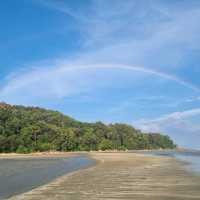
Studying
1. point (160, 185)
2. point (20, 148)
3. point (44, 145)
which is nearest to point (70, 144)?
point (44, 145)

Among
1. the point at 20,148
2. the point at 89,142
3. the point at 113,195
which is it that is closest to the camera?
the point at 113,195

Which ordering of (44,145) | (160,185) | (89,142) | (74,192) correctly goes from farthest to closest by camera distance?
(89,142) < (44,145) < (160,185) < (74,192)

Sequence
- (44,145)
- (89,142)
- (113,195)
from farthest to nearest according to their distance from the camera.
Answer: (89,142) → (44,145) → (113,195)

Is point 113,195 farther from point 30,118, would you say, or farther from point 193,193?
point 30,118

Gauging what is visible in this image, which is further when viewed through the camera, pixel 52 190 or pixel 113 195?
pixel 52 190

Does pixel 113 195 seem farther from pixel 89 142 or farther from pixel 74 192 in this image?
pixel 89 142

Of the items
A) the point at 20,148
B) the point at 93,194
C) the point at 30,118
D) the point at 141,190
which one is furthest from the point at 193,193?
the point at 30,118

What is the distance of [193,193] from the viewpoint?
970 inches

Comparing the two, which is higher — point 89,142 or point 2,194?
point 89,142

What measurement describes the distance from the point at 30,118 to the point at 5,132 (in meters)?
20.1

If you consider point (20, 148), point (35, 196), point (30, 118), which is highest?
point (30, 118)

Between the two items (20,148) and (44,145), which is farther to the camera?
(44,145)

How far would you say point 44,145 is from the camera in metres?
166

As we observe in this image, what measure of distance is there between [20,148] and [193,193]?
13555cm
